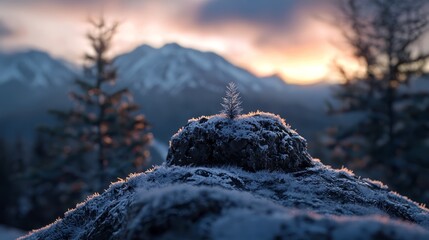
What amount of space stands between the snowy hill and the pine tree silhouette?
20cm

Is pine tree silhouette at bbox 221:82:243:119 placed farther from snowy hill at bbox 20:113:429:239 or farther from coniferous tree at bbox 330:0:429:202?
coniferous tree at bbox 330:0:429:202

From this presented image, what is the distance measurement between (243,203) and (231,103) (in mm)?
3764

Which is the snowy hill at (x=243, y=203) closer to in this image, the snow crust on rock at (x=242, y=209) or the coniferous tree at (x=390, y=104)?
the snow crust on rock at (x=242, y=209)

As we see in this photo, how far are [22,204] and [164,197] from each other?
6515 centimetres

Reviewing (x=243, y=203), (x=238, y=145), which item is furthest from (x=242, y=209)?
(x=238, y=145)

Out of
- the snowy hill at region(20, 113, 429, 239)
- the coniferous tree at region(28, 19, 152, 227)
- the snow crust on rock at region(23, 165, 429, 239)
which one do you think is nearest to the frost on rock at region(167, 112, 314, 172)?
the snowy hill at region(20, 113, 429, 239)

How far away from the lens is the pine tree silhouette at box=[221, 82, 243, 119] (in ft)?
25.7

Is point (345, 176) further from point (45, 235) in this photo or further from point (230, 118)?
point (45, 235)

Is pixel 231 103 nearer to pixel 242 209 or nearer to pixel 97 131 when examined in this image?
pixel 242 209

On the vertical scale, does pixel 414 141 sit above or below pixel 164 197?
below

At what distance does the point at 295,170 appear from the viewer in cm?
769

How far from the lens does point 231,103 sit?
26.1 feet

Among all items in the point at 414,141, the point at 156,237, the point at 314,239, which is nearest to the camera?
the point at 314,239

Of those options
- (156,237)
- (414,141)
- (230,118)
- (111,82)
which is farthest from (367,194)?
(111,82)
